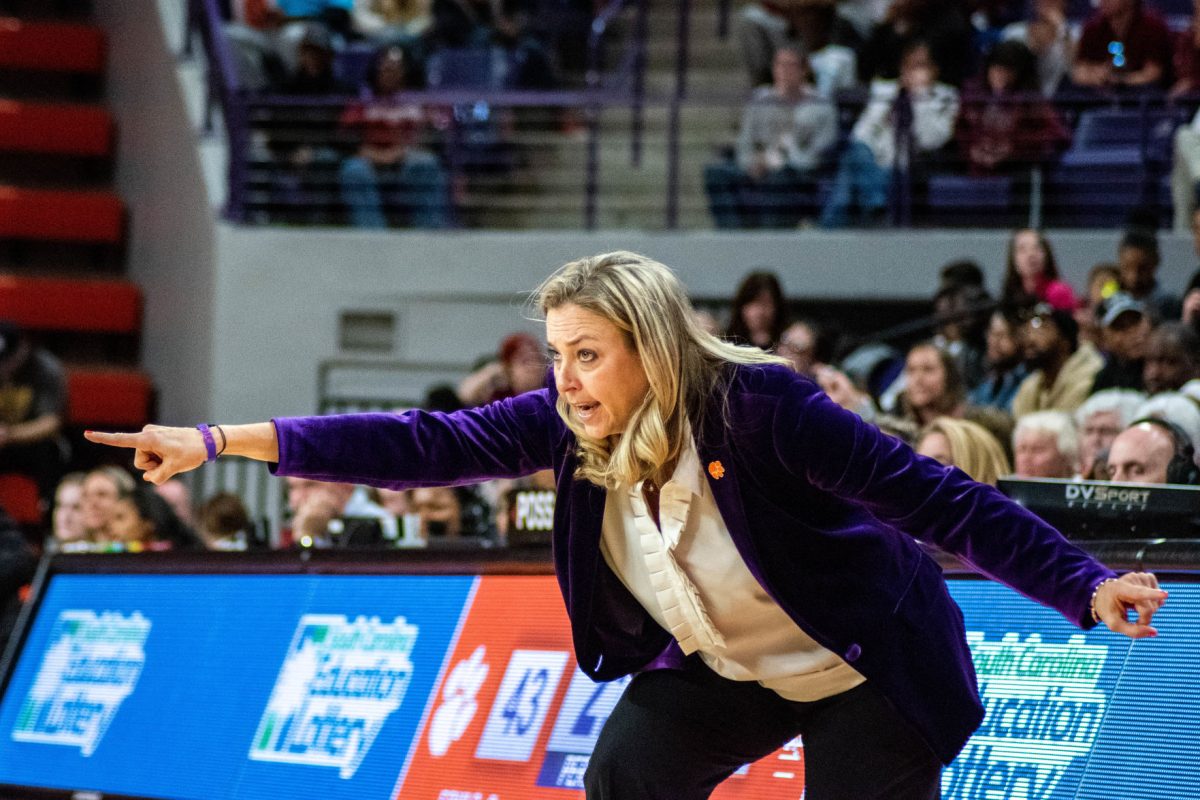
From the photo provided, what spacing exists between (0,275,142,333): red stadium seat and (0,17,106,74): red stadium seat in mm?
1815

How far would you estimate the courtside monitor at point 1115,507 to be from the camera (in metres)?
4.30

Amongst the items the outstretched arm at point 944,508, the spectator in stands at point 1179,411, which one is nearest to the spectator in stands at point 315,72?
the spectator in stands at point 1179,411

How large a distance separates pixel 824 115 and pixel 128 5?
19.2 feet

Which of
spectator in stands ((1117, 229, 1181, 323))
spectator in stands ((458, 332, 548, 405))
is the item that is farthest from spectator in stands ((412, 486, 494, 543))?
spectator in stands ((1117, 229, 1181, 323))

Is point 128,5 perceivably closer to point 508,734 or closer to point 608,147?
point 608,147

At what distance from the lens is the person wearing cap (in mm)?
7504

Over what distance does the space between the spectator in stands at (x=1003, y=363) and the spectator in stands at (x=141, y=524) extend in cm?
386

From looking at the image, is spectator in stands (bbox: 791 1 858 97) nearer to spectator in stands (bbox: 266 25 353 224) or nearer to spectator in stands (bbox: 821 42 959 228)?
spectator in stands (bbox: 821 42 959 228)

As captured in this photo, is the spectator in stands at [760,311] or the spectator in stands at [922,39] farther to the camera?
the spectator in stands at [922,39]

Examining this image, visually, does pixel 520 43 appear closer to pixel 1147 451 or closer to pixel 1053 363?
pixel 1053 363

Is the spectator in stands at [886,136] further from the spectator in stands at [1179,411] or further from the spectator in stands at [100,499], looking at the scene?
the spectator in stands at [100,499]

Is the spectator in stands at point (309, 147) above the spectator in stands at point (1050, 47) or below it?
below

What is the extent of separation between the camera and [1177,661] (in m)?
3.94

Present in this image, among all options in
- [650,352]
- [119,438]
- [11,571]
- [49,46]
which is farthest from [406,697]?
[49,46]
